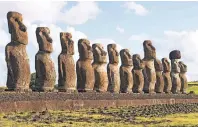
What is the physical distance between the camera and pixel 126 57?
81.7ft

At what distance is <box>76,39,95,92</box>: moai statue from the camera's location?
66.4ft

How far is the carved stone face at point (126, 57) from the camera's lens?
2483 cm

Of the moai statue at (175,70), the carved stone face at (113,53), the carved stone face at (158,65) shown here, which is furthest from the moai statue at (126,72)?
the moai statue at (175,70)

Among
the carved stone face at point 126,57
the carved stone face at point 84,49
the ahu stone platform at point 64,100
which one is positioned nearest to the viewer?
the ahu stone platform at point 64,100

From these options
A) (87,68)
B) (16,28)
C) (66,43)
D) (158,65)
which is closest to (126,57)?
(158,65)

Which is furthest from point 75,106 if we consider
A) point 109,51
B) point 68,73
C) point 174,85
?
point 174,85

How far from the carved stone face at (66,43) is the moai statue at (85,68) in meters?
1.06

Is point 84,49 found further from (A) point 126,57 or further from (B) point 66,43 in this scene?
(A) point 126,57

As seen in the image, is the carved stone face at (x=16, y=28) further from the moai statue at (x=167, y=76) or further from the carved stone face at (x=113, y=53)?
the moai statue at (x=167, y=76)

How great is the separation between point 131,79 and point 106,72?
A: 9.33 ft

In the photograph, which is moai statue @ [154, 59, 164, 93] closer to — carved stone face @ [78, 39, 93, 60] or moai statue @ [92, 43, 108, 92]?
moai statue @ [92, 43, 108, 92]

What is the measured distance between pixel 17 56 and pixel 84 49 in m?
5.16

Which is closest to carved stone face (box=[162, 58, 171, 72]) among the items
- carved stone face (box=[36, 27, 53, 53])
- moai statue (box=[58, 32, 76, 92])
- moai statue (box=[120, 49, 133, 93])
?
moai statue (box=[120, 49, 133, 93])

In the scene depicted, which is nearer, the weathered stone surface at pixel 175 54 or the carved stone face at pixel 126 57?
the carved stone face at pixel 126 57
